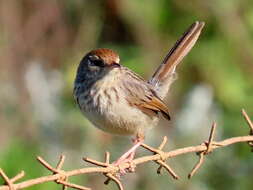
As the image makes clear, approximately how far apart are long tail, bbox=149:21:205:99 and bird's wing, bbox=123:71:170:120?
1.11 ft

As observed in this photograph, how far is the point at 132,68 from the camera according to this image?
7.45 m

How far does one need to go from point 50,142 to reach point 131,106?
6.53 ft

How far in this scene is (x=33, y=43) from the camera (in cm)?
901

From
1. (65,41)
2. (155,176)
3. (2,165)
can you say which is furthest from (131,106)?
(65,41)

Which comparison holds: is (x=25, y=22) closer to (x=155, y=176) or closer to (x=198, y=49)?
(x=198, y=49)

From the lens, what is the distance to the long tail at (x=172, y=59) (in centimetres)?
555

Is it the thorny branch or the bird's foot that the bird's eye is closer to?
the bird's foot

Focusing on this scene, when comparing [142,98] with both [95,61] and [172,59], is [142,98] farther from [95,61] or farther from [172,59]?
[172,59]

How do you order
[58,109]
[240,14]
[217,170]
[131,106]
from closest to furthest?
[131,106] < [217,170] < [58,109] < [240,14]

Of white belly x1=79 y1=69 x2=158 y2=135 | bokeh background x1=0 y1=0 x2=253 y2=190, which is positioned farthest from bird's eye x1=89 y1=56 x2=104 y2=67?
bokeh background x1=0 y1=0 x2=253 y2=190

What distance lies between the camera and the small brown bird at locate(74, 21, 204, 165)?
4.75 m

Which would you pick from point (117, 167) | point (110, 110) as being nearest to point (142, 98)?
point (110, 110)

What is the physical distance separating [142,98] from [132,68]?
2.36 metres

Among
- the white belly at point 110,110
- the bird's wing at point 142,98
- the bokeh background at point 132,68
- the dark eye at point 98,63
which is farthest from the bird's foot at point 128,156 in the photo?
the bokeh background at point 132,68
